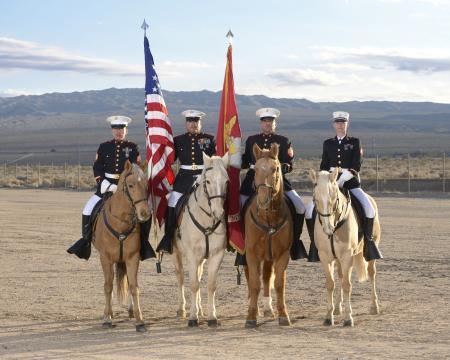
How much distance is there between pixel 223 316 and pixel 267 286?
0.76 metres

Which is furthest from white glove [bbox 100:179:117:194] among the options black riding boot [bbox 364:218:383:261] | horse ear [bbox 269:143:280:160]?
black riding boot [bbox 364:218:383:261]

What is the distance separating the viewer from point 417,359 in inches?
374

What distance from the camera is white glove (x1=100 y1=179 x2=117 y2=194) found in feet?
40.1

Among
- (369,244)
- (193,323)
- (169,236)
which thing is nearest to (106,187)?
(169,236)

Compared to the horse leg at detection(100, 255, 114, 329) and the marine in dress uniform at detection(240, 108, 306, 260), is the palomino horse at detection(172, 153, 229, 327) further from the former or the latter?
Answer: the horse leg at detection(100, 255, 114, 329)

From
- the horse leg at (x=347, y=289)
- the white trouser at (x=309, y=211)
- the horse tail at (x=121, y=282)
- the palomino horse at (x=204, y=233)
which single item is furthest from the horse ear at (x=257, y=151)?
the horse tail at (x=121, y=282)

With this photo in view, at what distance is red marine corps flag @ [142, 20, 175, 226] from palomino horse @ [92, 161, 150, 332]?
85cm

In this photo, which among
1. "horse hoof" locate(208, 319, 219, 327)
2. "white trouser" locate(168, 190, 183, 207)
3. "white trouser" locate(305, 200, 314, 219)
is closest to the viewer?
"horse hoof" locate(208, 319, 219, 327)

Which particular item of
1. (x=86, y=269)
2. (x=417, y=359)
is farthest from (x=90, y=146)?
(x=417, y=359)

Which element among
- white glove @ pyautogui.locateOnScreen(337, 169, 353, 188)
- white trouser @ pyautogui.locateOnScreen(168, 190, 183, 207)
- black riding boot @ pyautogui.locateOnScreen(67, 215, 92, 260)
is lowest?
black riding boot @ pyautogui.locateOnScreen(67, 215, 92, 260)

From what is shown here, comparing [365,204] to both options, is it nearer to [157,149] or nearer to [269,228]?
[269,228]

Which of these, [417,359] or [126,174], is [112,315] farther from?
[417,359]

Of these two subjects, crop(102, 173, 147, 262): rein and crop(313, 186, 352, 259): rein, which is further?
crop(102, 173, 147, 262): rein

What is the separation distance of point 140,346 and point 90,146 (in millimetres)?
122969
